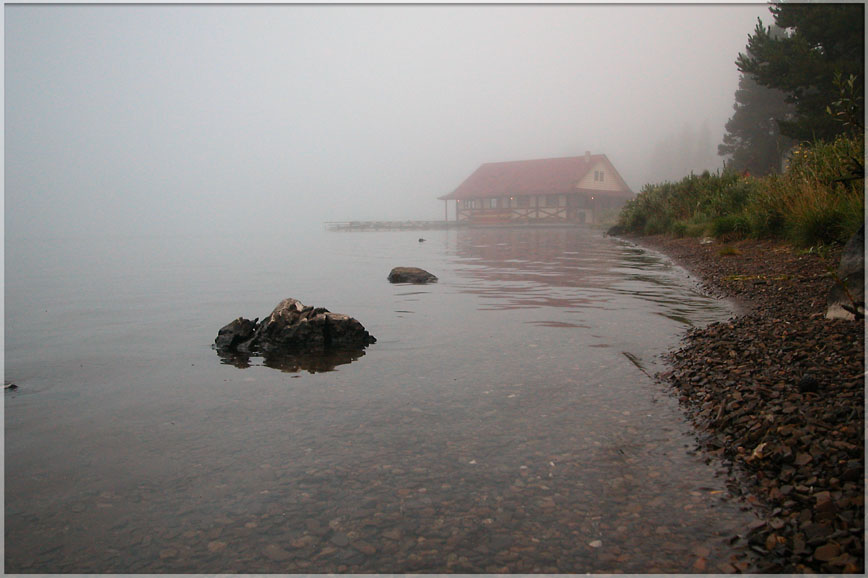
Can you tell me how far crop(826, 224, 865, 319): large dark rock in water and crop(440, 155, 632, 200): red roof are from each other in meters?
49.5

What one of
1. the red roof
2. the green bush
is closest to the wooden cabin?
the red roof

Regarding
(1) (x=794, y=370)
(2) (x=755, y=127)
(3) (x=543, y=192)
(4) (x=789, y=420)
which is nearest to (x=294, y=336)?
(1) (x=794, y=370)

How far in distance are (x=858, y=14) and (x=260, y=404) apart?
76.1 ft

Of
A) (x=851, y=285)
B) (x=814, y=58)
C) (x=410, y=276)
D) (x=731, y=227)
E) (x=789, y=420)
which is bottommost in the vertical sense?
(x=789, y=420)

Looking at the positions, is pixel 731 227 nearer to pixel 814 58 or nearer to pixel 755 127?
pixel 814 58

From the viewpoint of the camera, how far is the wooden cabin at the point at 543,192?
56.0m

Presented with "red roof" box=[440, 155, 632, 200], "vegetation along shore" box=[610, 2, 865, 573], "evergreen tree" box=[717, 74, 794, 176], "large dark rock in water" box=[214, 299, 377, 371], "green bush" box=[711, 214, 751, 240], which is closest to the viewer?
"vegetation along shore" box=[610, 2, 865, 573]

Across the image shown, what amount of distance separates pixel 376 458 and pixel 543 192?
53661mm

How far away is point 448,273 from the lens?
16.0 meters

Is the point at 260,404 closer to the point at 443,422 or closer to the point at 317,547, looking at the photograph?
the point at 443,422

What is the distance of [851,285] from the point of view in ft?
18.0

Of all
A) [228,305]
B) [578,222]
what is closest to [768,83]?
[228,305]

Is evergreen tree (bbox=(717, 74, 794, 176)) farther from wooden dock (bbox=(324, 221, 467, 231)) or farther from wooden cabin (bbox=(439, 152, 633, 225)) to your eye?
wooden dock (bbox=(324, 221, 467, 231))

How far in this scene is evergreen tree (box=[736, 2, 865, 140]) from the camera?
2006 centimetres
